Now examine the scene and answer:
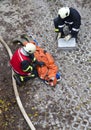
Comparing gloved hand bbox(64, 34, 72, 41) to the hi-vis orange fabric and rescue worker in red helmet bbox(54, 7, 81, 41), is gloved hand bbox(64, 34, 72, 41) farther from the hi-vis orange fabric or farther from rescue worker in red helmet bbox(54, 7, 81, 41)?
the hi-vis orange fabric

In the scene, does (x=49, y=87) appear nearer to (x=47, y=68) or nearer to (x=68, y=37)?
(x=47, y=68)

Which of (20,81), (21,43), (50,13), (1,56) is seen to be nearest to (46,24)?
(50,13)

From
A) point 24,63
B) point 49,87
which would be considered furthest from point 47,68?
point 24,63

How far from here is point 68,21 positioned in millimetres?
8164

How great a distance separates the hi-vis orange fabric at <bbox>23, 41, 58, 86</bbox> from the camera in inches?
300

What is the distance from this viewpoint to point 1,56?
28.0 ft

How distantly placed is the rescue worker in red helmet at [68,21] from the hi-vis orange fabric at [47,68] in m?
0.90

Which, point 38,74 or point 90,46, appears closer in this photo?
point 38,74

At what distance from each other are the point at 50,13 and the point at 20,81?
2.96 m

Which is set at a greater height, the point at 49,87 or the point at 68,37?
the point at 68,37

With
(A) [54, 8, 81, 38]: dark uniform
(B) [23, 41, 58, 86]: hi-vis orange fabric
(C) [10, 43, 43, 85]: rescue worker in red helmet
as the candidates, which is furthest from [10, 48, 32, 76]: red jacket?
(A) [54, 8, 81, 38]: dark uniform

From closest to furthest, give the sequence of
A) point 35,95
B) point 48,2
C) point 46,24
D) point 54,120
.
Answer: point 54,120 → point 35,95 → point 46,24 → point 48,2

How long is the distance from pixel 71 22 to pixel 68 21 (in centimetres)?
9

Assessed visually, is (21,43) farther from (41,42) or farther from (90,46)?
(90,46)
